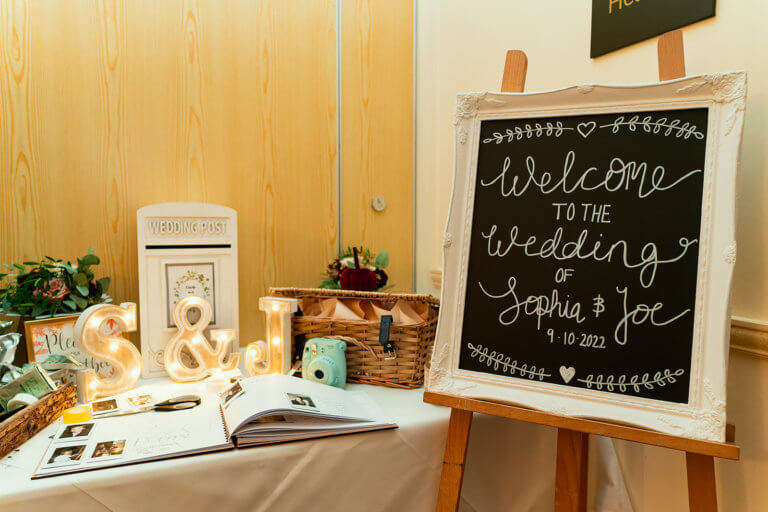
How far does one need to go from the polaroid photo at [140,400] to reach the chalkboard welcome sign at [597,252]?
26.6 inches

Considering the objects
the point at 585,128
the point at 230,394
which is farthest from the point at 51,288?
the point at 585,128

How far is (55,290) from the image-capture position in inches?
46.8

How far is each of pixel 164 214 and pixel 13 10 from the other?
675 mm

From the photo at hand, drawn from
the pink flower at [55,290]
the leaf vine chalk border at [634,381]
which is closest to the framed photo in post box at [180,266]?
the pink flower at [55,290]

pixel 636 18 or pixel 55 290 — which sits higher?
pixel 636 18

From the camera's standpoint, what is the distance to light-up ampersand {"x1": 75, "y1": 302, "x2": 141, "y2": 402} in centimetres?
110

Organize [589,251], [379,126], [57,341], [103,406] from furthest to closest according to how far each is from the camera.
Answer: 1. [379,126]
2. [57,341]
3. [103,406]
4. [589,251]

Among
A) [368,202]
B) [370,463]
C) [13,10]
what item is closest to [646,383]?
[370,463]

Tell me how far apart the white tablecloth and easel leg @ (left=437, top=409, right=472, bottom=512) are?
8cm

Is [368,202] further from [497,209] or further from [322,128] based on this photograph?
[497,209]

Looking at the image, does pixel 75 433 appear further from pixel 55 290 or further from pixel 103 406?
pixel 55 290

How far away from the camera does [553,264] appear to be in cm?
96

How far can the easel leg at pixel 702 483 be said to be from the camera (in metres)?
0.82

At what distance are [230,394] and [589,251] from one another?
85 cm
